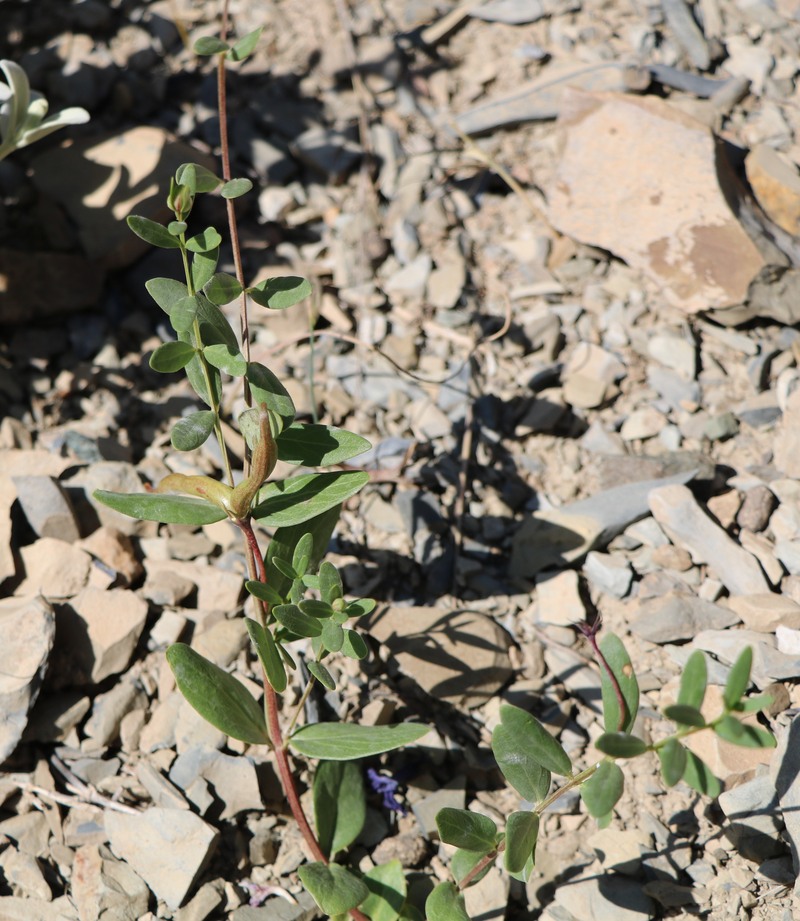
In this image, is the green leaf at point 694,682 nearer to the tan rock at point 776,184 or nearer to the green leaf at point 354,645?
the green leaf at point 354,645

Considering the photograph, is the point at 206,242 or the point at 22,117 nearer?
the point at 206,242

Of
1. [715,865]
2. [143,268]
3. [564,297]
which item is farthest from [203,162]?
[715,865]

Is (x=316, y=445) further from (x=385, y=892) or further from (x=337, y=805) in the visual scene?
(x=385, y=892)

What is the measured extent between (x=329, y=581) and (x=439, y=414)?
1.24 metres

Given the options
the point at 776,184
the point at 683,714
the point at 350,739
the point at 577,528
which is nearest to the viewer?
the point at 683,714

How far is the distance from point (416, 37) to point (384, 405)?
1.70 metres

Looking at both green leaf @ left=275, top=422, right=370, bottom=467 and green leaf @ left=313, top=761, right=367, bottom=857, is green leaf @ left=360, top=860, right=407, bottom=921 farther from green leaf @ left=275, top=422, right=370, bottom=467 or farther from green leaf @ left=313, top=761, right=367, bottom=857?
green leaf @ left=275, top=422, right=370, bottom=467

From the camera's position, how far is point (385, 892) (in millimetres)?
1995

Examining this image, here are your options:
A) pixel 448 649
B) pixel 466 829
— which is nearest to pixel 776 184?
pixel 448 649

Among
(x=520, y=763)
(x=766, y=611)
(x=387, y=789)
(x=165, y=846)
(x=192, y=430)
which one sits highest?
(x=192, y=430)

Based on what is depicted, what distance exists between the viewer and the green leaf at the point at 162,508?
1748 millimetres

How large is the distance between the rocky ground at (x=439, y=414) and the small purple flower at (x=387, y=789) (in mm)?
40

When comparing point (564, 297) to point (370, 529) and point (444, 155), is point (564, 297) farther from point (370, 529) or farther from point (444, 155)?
point (370, 529)

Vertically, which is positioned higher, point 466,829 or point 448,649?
point 466,829
